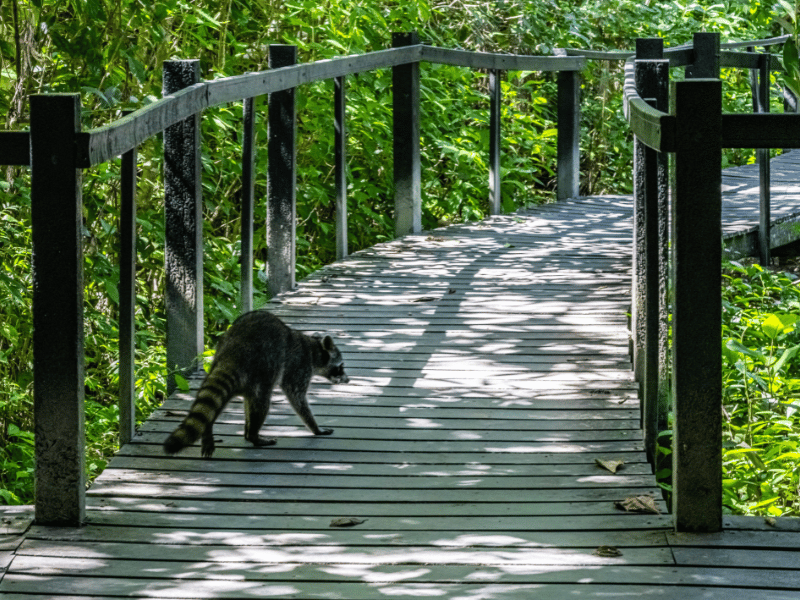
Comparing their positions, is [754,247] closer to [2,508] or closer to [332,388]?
[332,388]

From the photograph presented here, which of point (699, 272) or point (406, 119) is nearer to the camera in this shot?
point (699, 272)

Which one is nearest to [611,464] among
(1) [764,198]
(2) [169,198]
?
(2) [169,198]

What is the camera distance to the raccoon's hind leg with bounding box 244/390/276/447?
4504mm

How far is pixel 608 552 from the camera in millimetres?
3402

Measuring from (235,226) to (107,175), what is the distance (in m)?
3.61

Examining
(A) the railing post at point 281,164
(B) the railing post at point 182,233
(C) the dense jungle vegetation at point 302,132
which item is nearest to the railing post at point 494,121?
(C) the dense jungle vegetation at point 302,132

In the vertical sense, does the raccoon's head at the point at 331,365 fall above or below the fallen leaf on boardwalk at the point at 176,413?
above

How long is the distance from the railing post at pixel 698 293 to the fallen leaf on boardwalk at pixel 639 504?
11.1 inches

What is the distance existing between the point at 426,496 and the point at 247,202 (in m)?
2.63

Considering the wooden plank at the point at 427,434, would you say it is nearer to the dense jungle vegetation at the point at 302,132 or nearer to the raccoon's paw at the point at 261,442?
the raccoon's paw at the point at 261,442

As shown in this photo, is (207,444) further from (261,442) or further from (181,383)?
A: (181,383)

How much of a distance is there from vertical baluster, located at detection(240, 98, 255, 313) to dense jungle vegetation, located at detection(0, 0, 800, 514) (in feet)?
2.02

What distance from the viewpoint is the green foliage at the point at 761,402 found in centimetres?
476

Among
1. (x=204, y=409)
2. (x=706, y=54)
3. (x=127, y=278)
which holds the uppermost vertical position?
(x=706, y=54)
